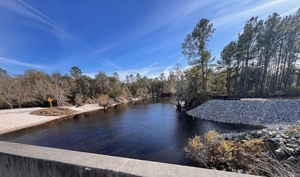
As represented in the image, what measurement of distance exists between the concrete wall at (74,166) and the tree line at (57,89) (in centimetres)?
2307

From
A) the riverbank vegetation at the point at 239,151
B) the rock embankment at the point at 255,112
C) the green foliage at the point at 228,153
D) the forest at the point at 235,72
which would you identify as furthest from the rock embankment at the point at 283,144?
the forest at the point at 235,72

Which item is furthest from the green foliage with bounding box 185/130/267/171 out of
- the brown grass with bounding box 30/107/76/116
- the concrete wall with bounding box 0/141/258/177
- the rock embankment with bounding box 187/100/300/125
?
the brown grass with bounding box 30/107/76/116

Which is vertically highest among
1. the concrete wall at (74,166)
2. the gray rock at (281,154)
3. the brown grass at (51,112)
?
the concrete wall at (74,166)

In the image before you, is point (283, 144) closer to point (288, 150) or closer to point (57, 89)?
point (288, 150)

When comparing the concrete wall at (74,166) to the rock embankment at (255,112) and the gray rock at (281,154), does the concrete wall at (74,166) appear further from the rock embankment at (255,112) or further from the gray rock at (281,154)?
the rock embankment at (255,112)

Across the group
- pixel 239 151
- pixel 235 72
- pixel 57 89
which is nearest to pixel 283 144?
pixel 239 151

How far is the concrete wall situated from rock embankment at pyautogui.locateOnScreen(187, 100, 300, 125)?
12.7m

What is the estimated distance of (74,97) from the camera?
3197 cm

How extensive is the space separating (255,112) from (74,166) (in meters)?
14.7

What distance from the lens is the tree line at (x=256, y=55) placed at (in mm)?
17500

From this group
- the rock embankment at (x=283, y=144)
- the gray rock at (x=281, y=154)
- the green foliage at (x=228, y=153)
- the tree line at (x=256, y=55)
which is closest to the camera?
the rock embankment at (x=283, y=144)

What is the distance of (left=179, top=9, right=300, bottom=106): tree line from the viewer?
17.5m

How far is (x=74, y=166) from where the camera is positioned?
3.95 feet

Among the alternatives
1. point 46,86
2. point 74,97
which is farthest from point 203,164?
point 74,97
